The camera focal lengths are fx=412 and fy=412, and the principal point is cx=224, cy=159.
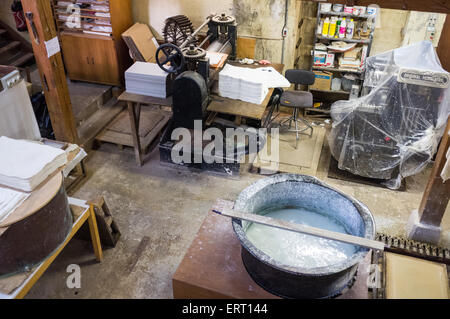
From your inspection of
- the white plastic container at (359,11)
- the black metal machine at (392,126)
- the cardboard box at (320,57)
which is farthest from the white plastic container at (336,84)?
the black metal machine at (392,126)

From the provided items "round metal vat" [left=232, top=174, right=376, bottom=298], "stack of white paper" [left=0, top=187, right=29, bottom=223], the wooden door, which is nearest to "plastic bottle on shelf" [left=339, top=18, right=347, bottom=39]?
the wooden door

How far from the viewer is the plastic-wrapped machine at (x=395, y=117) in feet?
15.3

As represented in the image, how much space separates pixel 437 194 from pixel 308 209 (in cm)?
162

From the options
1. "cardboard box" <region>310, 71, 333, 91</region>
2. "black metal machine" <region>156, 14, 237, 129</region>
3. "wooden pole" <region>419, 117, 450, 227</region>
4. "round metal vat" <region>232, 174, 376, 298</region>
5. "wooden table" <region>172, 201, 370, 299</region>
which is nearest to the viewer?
"round metal vat" <region>232, 174, 376, 298</region>

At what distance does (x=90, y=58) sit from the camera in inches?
250

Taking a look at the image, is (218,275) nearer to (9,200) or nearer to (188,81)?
(9,200)

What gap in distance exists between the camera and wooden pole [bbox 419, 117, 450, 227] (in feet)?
12.6

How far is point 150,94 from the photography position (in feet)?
16.1

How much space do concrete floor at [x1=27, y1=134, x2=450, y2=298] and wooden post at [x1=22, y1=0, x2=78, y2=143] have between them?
70 centimetres

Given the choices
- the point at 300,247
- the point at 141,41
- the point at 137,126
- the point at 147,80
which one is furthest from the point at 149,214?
the point at 141,41

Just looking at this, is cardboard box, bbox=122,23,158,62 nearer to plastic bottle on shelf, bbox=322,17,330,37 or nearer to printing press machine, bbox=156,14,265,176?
printing press machine, bbox=156,14,265,176

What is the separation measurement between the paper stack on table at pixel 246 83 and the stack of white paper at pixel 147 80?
2.24 ft
